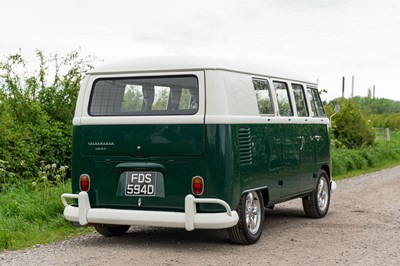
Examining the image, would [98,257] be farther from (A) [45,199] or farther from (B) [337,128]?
(B) [337,128]

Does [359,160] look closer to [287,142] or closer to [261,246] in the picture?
[287,142]

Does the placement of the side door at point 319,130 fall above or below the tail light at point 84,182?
above

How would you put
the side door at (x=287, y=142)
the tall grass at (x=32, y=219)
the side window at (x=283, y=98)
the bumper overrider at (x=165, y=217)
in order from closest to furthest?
the bumper overrider at (x=165, y=217) → the tall grass at (x=32, y=219) → the side door at (x=287, y=142) → the side window at (x=283, y=98)

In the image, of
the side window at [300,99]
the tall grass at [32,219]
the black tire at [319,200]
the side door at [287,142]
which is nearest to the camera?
the tall grass at [32,219]

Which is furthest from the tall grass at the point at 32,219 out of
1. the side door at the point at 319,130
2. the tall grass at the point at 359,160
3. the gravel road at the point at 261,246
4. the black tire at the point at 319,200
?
the tall grass at the point at 359,160

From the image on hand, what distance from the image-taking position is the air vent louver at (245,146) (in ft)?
25.8

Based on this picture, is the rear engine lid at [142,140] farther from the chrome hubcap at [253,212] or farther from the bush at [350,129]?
the bush at [350,129]

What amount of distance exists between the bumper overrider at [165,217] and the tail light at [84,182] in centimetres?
12

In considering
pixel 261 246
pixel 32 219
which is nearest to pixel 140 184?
pixel 261 246

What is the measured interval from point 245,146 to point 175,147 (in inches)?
32.4

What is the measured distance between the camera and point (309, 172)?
33.0 feet

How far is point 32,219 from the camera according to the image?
9.23 metres

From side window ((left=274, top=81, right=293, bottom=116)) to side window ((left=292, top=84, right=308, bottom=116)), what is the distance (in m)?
0.31

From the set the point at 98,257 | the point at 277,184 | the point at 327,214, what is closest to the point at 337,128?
the point at 327,214
